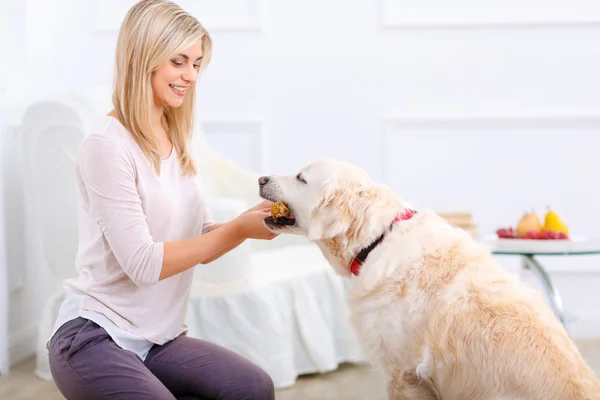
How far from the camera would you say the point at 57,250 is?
2980 millimetres

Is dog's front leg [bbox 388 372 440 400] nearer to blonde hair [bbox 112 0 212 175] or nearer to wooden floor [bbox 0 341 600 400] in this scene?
blonde hair [bbox 112 0 212 175]

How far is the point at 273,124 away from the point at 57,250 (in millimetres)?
1413

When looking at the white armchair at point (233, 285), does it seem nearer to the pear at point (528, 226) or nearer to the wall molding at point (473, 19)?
the pear at point (528, 226)

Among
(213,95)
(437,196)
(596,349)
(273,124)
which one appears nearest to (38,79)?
(213,95)

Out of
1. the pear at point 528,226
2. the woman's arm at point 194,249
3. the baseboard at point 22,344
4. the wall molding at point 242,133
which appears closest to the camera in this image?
the woman's arm at point 194,249

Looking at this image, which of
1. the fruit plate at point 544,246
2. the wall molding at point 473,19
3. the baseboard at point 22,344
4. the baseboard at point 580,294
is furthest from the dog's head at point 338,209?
the baseboard at point 580,294

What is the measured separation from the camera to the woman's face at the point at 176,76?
72.9 inches

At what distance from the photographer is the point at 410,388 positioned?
5.83 feet

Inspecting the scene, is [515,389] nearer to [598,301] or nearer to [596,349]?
[596,349]

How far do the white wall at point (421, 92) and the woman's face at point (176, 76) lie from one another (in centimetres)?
200

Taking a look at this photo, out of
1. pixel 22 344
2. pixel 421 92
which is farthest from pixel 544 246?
pixel 22 344

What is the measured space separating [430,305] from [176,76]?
85 centimetres

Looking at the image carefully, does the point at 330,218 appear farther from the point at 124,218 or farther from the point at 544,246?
the point at 544,246

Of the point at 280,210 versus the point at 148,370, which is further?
the point at 280,210
